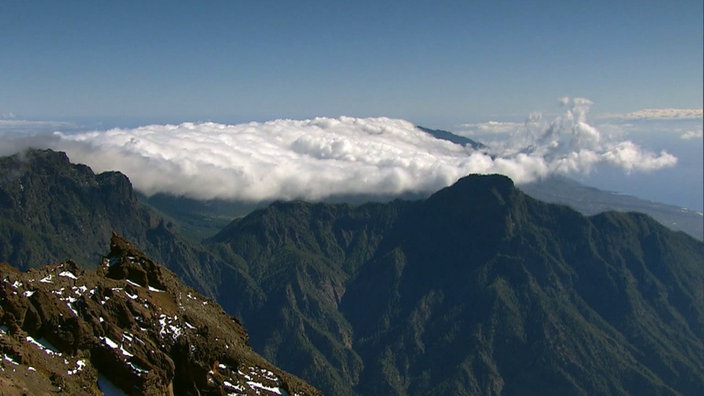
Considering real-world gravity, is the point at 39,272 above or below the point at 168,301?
above

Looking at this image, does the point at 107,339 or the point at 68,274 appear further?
the point at 68,274

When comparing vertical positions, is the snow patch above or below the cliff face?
above

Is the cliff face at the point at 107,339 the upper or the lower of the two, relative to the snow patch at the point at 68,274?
lower

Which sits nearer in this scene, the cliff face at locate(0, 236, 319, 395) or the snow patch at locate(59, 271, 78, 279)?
the cliff face at locate(0, 236, 319, 395)

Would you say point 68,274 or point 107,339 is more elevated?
point 68,274

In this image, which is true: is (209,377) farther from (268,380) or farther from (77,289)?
(77,289)

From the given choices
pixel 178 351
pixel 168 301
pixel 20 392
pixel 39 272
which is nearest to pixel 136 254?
pixel 168 301

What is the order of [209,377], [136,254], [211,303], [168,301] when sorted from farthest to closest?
[211,303] < [136,254] < [168,301] < [209,377]

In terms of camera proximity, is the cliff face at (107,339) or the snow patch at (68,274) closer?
the cliff face at (107,339)
